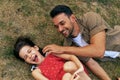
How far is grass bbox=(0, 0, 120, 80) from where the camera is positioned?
442cm

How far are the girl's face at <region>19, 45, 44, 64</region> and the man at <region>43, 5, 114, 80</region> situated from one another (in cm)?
11

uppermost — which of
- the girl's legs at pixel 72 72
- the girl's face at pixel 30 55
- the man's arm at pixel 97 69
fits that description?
the girl's face at pixel 30 55

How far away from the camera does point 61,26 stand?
4.13m

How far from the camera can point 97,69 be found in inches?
177

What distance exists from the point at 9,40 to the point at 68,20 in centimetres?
96

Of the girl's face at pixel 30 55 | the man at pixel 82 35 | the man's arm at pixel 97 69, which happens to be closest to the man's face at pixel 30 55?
the girl's face at pixel 30 55

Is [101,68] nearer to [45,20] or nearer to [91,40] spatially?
[91,40]

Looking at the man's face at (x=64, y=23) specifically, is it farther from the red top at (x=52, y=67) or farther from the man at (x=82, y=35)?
the red top at (x=52, y=67)

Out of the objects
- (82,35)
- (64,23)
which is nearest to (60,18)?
(64,23)

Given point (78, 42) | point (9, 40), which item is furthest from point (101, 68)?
point (9, 40)

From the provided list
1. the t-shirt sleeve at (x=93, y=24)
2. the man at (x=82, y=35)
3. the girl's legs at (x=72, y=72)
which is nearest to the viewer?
the girl's legs at (x=72, y=72)

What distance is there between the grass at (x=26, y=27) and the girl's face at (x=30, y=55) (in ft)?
0.95

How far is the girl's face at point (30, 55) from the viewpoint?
4.16m

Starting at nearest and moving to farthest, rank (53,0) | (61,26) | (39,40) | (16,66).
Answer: (61,26) < (16,66) < (39,40) < (53,0)
